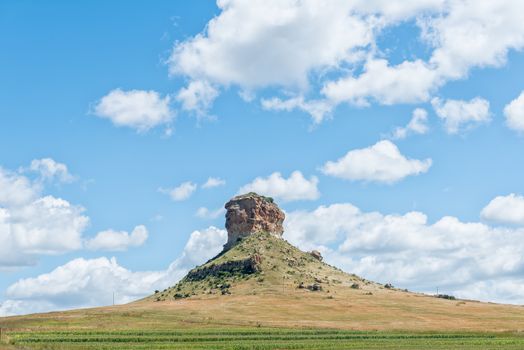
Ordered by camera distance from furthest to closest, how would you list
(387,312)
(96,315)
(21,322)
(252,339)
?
(387,312)
(96,315)
(21,322)
(252,339)

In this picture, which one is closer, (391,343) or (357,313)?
(391,343)

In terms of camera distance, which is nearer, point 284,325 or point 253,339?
point 253,339

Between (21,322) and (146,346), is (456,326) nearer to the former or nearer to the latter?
(146,346)

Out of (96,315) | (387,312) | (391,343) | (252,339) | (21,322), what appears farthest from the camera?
(387,312)

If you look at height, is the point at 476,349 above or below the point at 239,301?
below

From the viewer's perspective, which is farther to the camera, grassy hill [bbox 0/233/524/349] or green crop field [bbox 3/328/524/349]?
grassy hill [bbox 0/233/524/349]

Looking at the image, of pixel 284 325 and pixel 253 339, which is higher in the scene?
pixel 284 325

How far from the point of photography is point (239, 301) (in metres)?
198

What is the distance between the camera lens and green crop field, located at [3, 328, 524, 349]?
327 feet

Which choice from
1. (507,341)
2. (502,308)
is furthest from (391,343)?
(502,308)

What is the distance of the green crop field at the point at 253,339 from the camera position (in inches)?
3925

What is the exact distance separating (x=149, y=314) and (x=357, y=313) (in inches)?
2143

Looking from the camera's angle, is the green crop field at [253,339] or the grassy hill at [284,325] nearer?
the green crop field at [253,339]

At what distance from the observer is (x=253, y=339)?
113938 mm
